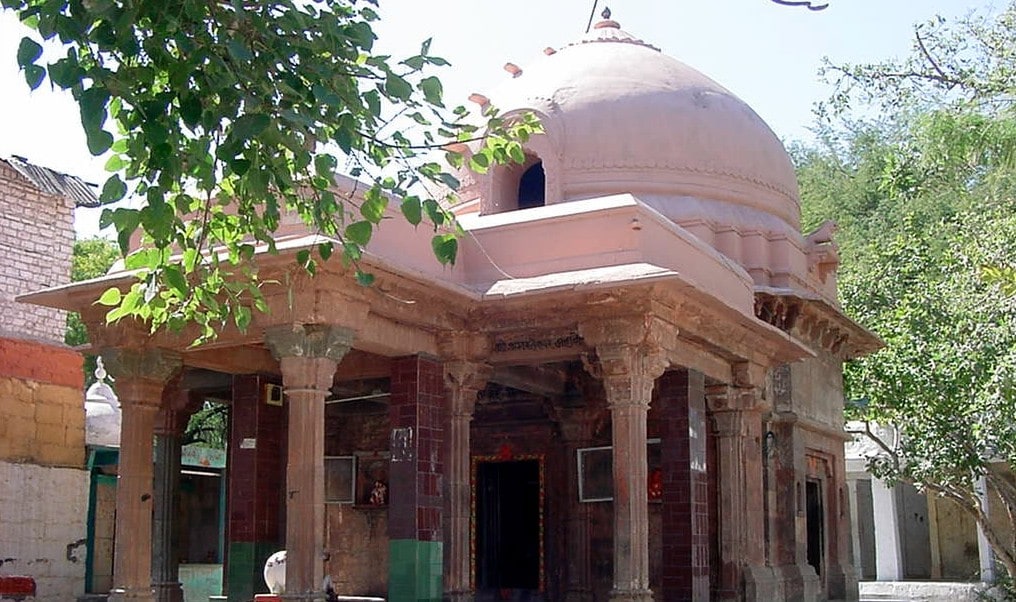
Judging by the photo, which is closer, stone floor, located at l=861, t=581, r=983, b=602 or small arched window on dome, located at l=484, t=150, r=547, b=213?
small arched window on dome, located at l=484, t=150, r=547, b=213

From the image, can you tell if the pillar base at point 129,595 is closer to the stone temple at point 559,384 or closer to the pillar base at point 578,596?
the stone temple at point 559,384

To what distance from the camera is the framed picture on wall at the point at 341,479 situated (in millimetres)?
15766

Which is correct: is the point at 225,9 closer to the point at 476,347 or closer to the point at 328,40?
the point at 328,40

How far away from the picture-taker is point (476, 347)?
11.9 m

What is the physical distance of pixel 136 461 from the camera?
37.0 feet

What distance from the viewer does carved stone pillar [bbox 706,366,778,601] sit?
45.1ft

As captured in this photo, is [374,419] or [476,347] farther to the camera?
[374,419]

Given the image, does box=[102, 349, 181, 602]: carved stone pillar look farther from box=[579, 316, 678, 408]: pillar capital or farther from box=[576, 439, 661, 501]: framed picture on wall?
box=[576, 439, 661, 501]: framed picture on wall

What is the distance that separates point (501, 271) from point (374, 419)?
4.50 meters

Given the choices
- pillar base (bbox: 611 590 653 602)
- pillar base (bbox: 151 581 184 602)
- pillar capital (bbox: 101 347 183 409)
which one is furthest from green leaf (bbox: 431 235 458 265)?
pillar base (bbox: 151 581 184 602)

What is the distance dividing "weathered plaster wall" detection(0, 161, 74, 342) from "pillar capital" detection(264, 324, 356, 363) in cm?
717

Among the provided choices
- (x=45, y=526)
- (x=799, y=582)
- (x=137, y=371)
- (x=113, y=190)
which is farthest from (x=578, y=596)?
(x=113, y=190)

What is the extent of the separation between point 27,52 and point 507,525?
11.3 meters

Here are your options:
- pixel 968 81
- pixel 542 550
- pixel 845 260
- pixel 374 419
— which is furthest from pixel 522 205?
pixel 845 260
